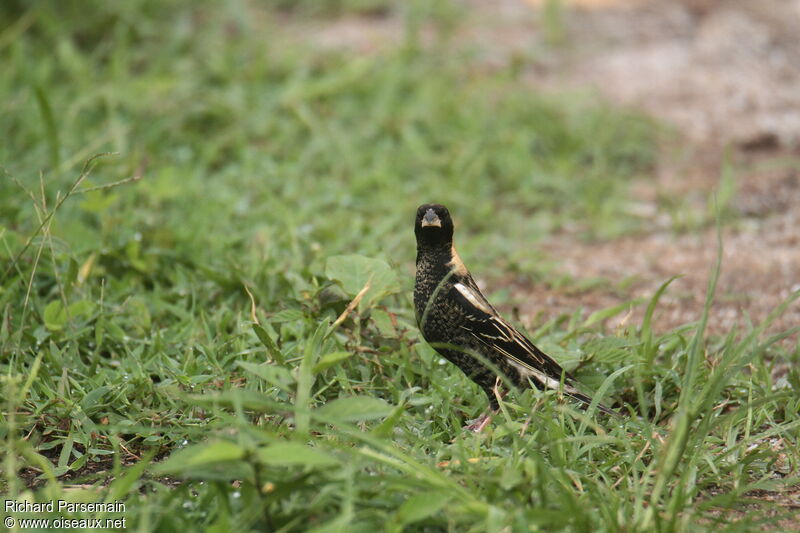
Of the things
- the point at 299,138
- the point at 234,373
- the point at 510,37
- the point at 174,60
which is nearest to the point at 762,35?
the point at 510,37

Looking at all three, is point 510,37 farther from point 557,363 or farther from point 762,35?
point 557,363

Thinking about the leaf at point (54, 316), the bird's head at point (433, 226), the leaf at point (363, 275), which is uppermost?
the bird's head at point (433, 226)

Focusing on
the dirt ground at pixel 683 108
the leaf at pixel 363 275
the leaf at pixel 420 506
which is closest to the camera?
the leaf at pixel 420 506

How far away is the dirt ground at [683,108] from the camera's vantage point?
4531mm

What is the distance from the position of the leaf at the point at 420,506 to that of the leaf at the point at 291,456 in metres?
0.22

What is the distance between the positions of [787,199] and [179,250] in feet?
12.6

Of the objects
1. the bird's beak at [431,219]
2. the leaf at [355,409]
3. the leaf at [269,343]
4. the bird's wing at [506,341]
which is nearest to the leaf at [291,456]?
the leaf at [355,409]

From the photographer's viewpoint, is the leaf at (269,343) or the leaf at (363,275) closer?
the leaf at (269,343)

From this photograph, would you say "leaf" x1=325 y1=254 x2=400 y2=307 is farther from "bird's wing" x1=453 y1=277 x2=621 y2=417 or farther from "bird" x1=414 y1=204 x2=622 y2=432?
"bird's wing" x1=453 y1=277 x2=621 y2=417

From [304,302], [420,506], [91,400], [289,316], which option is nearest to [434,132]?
[304,302]

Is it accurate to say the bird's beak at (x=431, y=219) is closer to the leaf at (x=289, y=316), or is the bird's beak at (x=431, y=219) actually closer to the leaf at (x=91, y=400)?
the leaf at (x=289, y=316)

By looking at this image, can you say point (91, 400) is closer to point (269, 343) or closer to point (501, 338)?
point (269, 343)

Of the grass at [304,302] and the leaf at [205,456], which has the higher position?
the leaf at [205,456]

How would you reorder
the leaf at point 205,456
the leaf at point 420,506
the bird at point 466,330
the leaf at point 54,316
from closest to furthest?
the leaf at point 205,456, the leaf at point 420,506, the bird at point 466,330, the leaf at point 54,316
